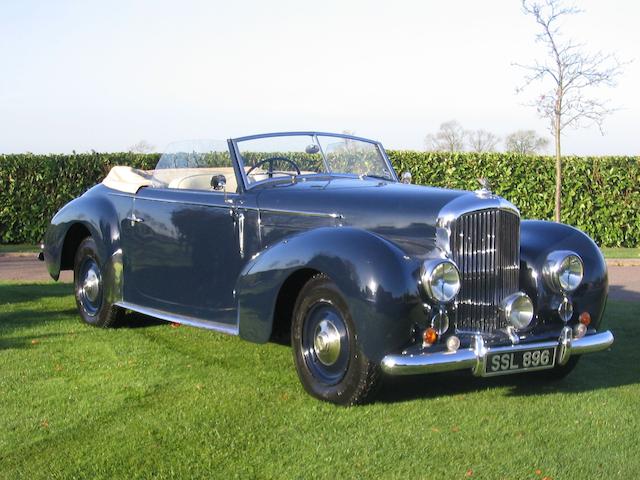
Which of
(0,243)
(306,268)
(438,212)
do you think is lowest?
(0,243)

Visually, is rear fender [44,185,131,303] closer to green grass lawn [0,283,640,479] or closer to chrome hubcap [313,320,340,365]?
green grass lawn [0,283,640,479]

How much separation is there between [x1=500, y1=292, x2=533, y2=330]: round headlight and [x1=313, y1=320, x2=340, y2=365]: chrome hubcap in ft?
3.64

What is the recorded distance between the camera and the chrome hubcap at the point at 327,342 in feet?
17.8

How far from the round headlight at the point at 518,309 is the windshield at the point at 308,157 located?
2130 mm

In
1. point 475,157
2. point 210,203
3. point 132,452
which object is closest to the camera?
Answer: point 132,452

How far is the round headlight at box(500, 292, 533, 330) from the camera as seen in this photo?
18.1 feet

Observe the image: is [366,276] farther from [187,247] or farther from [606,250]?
[606,250]

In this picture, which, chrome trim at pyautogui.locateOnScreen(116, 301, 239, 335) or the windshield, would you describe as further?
the windshield

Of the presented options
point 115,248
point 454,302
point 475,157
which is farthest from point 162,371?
Result: point 475,157

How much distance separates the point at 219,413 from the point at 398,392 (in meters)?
1.28

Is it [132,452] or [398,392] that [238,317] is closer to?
[398,392]

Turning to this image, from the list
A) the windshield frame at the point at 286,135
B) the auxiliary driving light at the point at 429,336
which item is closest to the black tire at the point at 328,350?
the auxiliary driving light at the point at 429,336

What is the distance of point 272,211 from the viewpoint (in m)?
6.25

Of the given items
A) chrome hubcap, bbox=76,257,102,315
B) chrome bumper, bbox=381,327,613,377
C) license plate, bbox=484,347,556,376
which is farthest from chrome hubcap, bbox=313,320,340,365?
Answer: chrome hubcap, bbox=76,257,102,315
